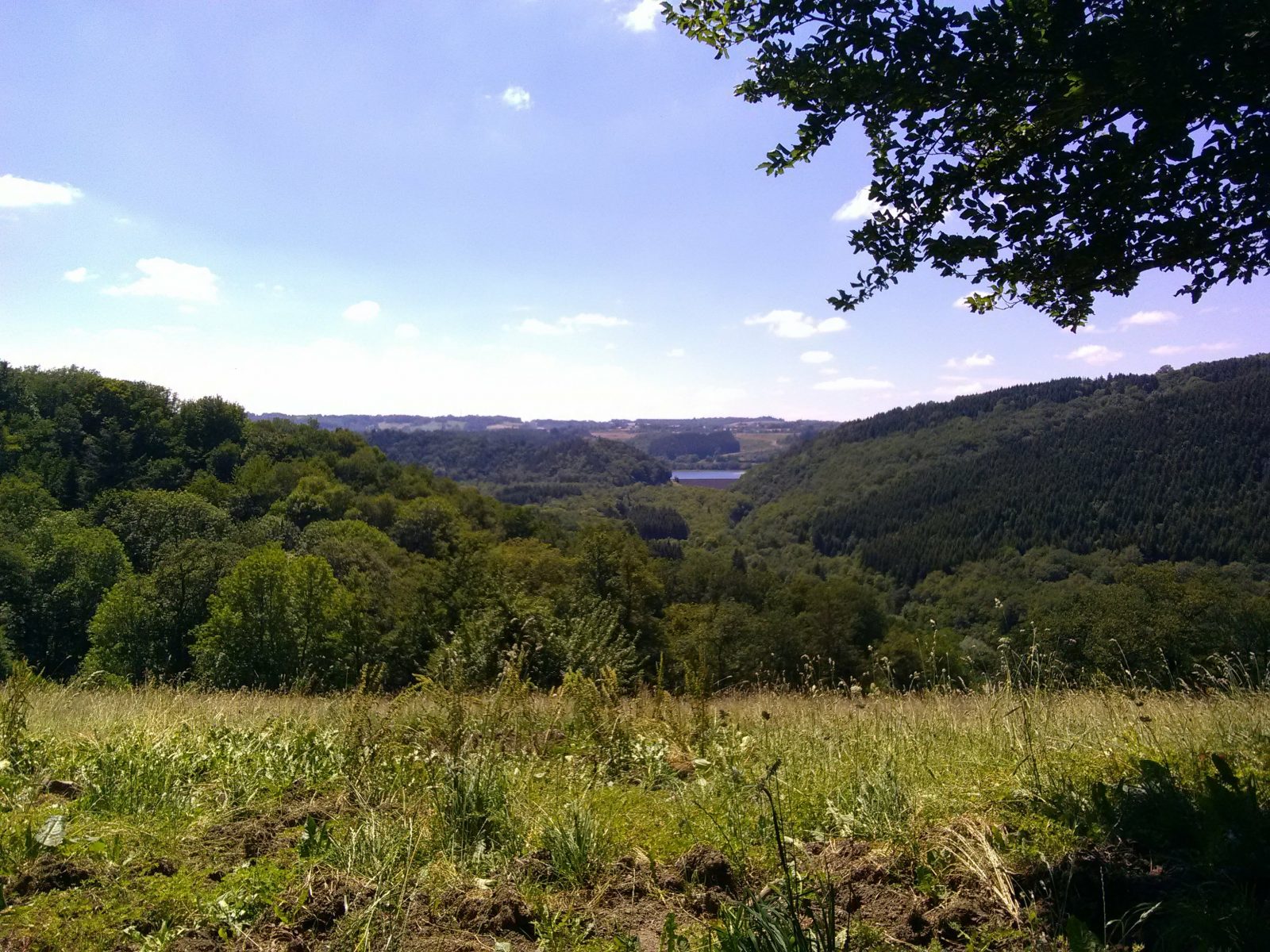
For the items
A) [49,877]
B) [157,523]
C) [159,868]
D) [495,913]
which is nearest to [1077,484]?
[157,523]

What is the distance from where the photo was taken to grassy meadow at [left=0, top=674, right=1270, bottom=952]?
2451mm

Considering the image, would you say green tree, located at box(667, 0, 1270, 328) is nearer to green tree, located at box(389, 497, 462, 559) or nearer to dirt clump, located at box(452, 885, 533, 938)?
dirt clump, located at box(452, 885, 533, 938)

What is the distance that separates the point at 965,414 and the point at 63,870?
21090cm

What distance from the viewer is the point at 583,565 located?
3784cm

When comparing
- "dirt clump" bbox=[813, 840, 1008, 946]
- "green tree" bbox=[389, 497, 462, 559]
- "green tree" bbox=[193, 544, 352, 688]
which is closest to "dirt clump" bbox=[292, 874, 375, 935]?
"dirt clump" bbox=[813, 840, 1008, 946]

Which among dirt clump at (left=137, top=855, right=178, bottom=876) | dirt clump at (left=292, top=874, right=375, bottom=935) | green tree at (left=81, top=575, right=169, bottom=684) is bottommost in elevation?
green tree at (left=81, top=575, right=169, bottom=684)

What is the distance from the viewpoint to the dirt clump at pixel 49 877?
105 inches

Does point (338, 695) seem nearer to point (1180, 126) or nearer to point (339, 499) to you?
point (1180, 126)

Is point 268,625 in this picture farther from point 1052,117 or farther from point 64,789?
point 1052,117

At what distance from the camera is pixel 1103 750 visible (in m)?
3.85

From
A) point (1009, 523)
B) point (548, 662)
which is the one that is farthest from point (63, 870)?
point (1009, 523)

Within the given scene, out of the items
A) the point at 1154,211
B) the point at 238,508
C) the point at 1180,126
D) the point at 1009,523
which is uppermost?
the point at 1180,126

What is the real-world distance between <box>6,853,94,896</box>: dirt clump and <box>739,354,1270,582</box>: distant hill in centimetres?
11221

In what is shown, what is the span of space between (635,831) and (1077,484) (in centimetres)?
13944
